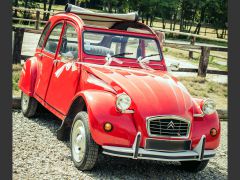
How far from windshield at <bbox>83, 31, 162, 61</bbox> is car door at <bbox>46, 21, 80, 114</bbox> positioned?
0.65 feet

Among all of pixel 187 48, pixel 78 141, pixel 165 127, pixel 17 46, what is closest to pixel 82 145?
pixel 78 141

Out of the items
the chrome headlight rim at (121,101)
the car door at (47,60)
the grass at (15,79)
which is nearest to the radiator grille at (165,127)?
the chrome headlight rim at (121,101)

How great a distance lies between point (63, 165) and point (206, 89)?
7.54 metres

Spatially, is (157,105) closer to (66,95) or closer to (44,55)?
(66,95)

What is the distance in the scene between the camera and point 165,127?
5.17 m

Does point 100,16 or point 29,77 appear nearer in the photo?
point 100,16

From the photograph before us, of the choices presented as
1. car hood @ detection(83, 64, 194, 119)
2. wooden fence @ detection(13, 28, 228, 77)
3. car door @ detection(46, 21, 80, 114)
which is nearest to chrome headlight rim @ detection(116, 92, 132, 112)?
car hood @ detection(83, 64, 194, 119)

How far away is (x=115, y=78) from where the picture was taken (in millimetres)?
5645

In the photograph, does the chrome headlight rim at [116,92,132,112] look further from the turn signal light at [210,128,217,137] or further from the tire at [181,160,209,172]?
the tire at [181,160,209,172]

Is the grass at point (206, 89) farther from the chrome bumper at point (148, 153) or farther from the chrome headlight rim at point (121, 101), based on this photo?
the chrome headlight rim at point (121, 101)

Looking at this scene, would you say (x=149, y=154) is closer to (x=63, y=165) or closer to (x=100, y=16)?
(x=63, y=165)

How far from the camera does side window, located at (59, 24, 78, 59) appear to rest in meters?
6.54
